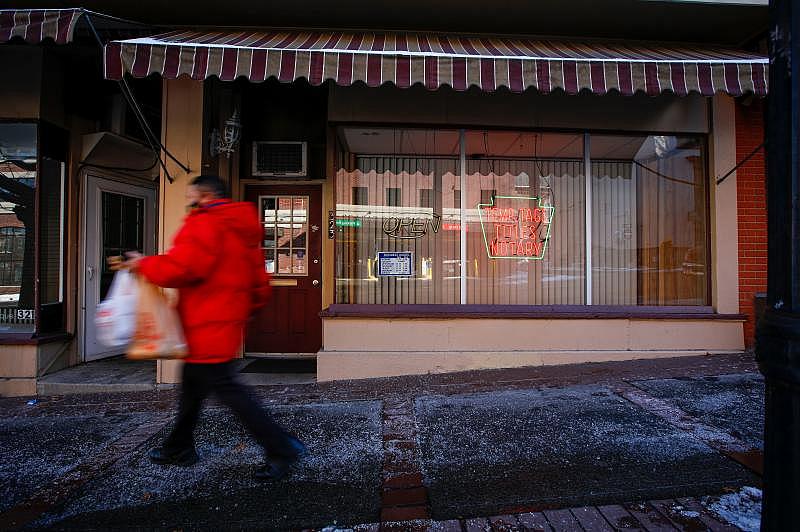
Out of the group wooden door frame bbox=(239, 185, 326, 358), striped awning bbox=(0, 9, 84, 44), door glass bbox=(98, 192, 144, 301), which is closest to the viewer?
striped awning bbox=(0, 9, 84, 44)

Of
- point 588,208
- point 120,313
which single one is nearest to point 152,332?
point 120,313

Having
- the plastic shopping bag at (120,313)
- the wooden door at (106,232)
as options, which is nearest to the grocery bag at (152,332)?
the plastic shopping bag at (120,313)

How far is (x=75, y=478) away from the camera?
10.2ft

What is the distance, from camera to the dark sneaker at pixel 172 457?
3.12 metres

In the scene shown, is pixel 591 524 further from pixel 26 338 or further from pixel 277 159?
pixel 26 338

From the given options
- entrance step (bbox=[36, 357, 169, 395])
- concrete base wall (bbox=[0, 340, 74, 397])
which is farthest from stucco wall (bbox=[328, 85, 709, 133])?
concrete base wall (bbox=[0, 340, 74, 397])

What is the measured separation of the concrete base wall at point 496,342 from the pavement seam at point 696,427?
0.98 m

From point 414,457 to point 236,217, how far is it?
201 cm

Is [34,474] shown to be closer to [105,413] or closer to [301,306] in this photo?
[105,413]

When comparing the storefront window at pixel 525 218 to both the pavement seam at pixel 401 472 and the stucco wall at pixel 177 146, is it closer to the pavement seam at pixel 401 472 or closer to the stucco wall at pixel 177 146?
the pavement seam at pixel 401 472

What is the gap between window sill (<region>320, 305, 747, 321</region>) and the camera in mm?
5605

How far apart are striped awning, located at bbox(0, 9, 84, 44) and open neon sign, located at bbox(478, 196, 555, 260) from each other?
4.65m

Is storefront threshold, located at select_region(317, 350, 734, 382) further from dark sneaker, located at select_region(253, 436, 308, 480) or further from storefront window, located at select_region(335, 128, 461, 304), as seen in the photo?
dark sneaker, located at select_region(253, 436, 308, 480)

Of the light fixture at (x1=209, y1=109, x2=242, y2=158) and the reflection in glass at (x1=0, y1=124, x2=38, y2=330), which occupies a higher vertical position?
the light fixture at (x1=209, y1=109, x2=242, y2=158)
